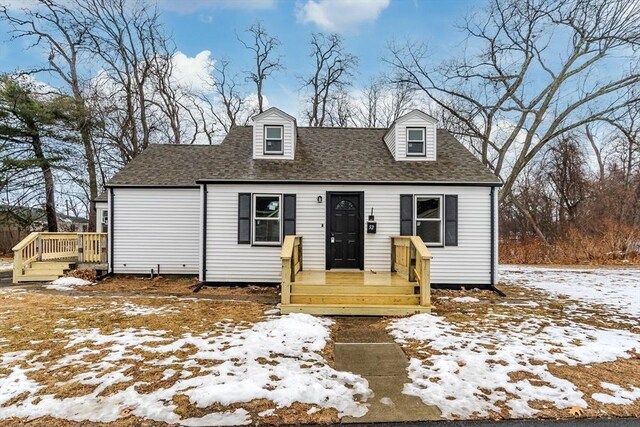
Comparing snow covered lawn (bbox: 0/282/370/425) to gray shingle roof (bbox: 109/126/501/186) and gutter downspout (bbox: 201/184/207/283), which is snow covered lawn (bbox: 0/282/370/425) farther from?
gray shingle roof (bbox: 109/126/501/186)

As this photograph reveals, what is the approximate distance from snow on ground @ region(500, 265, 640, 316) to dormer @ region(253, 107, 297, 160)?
8.00m

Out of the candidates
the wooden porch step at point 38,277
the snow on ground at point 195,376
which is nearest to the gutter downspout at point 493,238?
the snow on ground at point 195,376

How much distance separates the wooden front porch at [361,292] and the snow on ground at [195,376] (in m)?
1.26

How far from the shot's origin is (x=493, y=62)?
60.8 ft

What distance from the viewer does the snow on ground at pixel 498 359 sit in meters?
3.26

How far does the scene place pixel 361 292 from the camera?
6.84 metres

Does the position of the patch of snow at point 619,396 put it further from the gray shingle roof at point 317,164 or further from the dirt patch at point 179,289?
the gray shingle roof at point 317,164

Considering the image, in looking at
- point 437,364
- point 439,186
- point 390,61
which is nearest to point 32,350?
point 437,364

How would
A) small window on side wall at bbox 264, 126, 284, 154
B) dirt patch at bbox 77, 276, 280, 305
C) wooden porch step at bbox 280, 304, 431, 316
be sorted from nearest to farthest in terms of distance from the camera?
1. wooden porch step at bbox 280, 304, 431, 316
2. dirt patch at bbox 77, 276, 280, 305
3. small window on side wall at bbox 264, 126, 284, 154

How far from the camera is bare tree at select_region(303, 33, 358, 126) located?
23.3 meters

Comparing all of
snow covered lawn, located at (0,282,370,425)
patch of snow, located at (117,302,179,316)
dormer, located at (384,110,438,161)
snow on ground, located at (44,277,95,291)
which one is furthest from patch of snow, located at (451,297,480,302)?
snow on ground, located at (44,277,95,291)

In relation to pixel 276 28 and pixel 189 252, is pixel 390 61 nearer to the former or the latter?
pixel 276 28

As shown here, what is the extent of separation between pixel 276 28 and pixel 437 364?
922 inches

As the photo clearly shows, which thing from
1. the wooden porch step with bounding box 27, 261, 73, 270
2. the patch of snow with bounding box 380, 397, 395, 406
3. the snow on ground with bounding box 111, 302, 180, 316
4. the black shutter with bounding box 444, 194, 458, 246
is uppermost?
the black shutter with bounding box 444, 194, 458, 246
